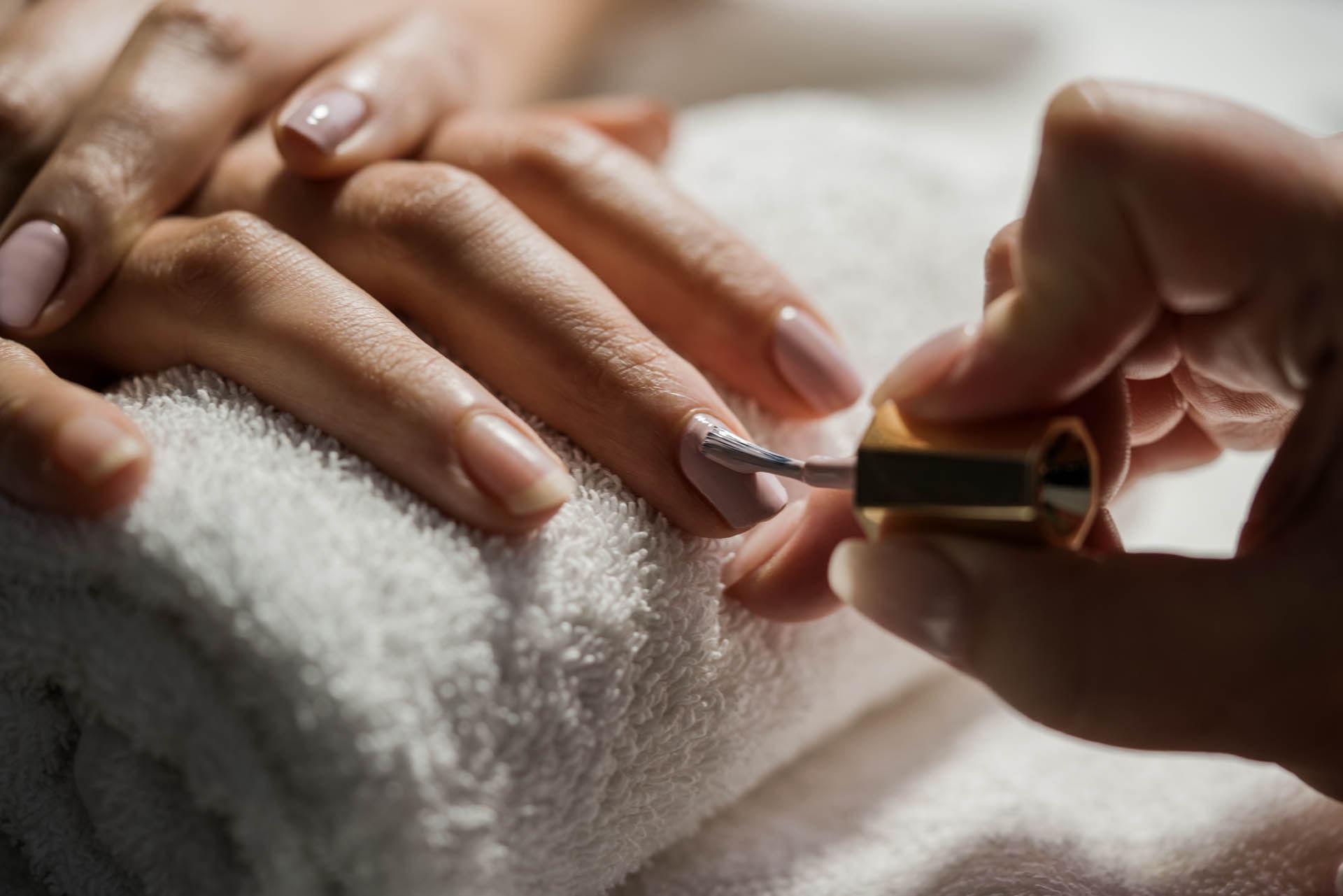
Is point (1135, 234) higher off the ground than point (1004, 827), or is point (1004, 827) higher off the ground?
point (1135, 234)

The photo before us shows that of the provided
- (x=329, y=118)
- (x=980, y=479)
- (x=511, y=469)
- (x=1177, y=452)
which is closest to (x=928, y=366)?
(x=980, y=479)

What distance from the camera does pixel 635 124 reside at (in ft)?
2.47

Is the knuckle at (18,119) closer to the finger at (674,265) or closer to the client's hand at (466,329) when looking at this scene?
the client's hand at (466,329)

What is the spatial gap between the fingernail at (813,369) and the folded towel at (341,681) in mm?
117

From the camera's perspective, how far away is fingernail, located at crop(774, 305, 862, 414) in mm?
569

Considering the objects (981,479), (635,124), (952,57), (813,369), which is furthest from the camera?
(952,57)

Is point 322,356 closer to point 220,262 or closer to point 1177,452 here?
point 220,262

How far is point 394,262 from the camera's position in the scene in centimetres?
56

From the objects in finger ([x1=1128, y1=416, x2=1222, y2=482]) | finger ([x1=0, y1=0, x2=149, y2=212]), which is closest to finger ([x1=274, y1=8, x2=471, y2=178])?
finger ([x1=0, y1=0, x2=149, y2=212])

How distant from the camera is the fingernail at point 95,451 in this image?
399 millimetres

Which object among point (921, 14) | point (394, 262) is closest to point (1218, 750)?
point (394, 262)

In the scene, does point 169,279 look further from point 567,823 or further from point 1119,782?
point 1119,782

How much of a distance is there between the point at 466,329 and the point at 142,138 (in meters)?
0.23

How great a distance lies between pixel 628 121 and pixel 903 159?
0.65ft
